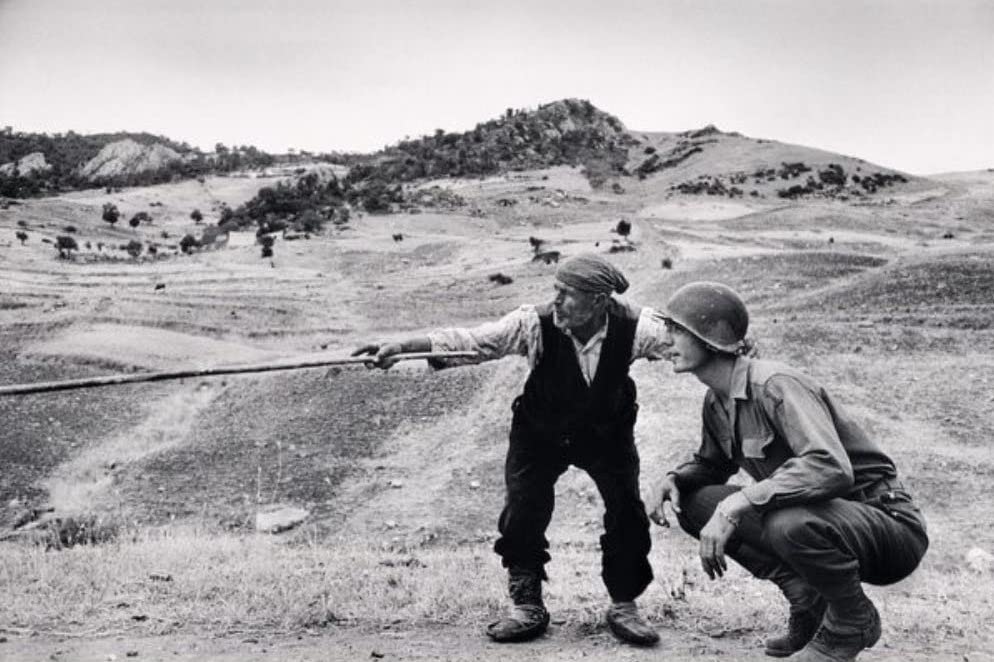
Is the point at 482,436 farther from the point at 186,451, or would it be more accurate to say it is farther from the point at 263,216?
Result: the point at 263,216

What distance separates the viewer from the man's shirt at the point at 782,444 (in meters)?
3.29

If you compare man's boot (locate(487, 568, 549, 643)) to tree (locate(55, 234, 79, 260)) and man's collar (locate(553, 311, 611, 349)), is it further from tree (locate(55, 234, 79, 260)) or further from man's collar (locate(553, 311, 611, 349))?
tree (locate(55, 234, 79, 260))

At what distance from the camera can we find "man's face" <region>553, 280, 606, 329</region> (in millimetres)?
4152

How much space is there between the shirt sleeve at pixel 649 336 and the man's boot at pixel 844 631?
127 cm

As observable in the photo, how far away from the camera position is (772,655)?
398cm

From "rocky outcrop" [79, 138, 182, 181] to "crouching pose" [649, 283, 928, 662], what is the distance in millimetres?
68691

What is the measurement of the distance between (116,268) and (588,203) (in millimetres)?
24631

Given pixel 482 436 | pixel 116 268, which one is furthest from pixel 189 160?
pixel 482 436

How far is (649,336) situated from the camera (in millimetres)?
4246

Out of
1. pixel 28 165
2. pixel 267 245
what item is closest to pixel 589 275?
pixel 267 245

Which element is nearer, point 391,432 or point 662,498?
point 662,498

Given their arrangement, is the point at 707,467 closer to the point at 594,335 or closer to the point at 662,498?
the point at 662,498

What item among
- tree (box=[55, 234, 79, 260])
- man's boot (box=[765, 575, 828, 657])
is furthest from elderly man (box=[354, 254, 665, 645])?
tree (box=[55, 234, 79, 260])

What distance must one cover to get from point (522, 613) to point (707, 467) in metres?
1.06
